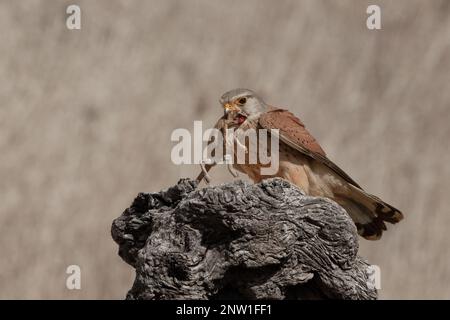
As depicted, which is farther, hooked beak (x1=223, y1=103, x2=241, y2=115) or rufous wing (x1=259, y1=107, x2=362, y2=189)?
rufous wing (x1=259, y1=107, x2=362, y2=189)

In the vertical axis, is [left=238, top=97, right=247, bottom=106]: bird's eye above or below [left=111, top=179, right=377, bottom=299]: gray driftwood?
above

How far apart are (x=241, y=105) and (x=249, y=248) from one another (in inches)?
75.7

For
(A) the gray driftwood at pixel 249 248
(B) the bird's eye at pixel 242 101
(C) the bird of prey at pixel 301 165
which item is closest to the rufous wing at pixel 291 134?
(C) the bird of prey at pixel 301 165

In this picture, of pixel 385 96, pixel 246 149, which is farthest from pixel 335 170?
pixel 385 96

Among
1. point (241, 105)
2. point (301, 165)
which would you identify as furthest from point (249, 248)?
point (301, 165)

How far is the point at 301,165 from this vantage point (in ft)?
20.1

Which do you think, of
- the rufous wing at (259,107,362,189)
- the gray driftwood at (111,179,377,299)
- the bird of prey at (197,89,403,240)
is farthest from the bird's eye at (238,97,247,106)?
the gray driftwood at (111,179,377,299)

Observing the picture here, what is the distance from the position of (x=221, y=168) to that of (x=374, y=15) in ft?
6.35

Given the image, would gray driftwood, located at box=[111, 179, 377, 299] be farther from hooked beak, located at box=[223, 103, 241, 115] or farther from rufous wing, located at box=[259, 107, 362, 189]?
rufous wing, located at box=[259, 107, 362, 189]

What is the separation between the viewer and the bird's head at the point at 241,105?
18.7 feet

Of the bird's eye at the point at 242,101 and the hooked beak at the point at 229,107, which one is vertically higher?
the bird's eye at the point at 242,101

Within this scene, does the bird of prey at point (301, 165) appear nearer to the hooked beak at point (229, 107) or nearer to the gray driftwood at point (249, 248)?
the hooked beak at point (229, 107)

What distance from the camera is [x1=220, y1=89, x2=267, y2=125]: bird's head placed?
5.71 meters

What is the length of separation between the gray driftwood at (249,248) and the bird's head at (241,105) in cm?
158
